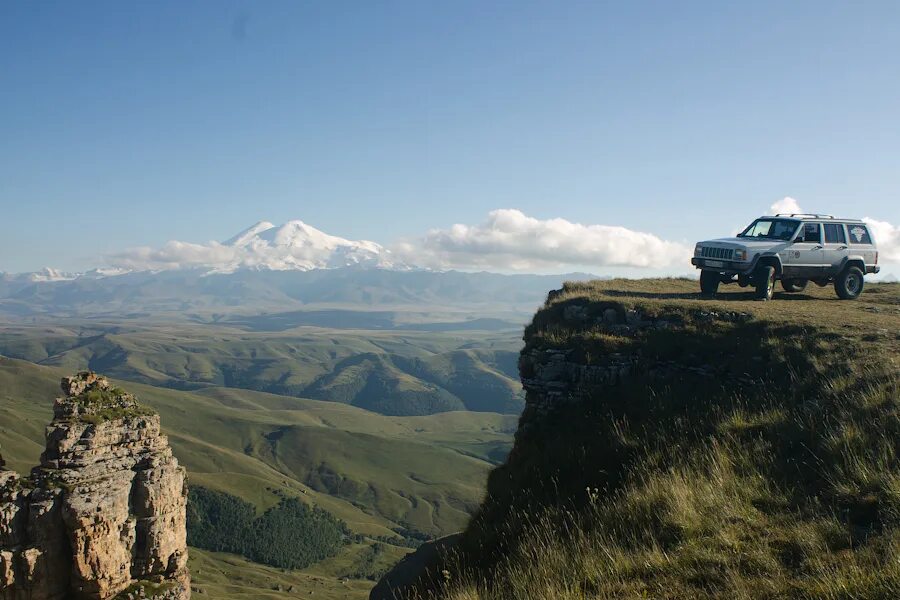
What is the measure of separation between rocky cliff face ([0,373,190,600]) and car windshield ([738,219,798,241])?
3862 cm

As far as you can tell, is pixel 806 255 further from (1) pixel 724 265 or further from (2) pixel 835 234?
(1) pixel 724 265

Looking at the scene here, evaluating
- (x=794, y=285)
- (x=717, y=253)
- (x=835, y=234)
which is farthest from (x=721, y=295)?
(x=794, y=285)

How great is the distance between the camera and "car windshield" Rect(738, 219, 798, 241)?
87.5 ft

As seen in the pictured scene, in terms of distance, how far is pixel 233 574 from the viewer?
482 ft

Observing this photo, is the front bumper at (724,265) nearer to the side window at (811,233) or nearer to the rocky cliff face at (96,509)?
the side window at (811,233)

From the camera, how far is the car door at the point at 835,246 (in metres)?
26.9

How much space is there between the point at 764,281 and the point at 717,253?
2416mm

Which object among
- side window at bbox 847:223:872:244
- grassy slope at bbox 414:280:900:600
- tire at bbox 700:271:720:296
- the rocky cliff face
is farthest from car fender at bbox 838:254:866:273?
the rocky cliff face

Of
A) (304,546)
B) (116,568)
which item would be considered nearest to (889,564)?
(116,568)

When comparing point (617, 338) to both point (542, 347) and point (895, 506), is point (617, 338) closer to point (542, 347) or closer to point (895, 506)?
point (542, 347)

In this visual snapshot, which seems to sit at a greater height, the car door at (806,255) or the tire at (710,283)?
the car door at (806,255)

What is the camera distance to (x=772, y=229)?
27453mm

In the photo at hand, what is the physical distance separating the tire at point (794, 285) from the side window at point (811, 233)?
351 cm

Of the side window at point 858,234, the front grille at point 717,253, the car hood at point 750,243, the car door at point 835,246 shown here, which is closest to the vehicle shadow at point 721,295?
the car door at point 835,246
